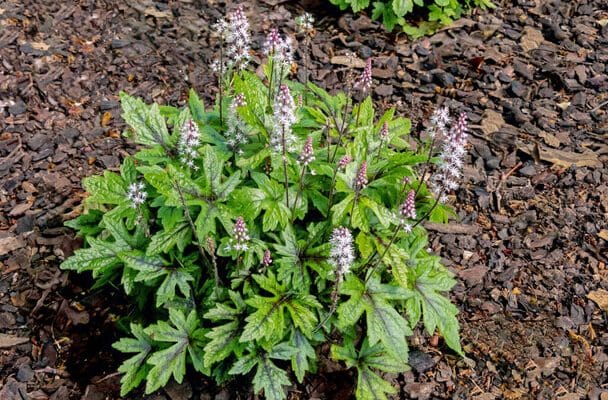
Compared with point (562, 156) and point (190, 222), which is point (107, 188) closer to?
point (190, 222)

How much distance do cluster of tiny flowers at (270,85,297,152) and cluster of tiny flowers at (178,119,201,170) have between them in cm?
45

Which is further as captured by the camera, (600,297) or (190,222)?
(600,297)

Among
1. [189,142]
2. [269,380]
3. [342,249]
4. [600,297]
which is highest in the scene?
[189,142]

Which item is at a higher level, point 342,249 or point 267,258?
point 342,249

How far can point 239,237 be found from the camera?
3.56 m

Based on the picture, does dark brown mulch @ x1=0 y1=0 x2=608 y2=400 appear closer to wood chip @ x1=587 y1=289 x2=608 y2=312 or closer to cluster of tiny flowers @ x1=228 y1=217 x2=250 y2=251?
wood chip @ x1=587 y1=289 x2=608 y2=312

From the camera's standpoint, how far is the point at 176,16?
6699mm

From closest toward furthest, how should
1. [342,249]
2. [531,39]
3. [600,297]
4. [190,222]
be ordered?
[342,249] < [190,222] < [600,297] < [531,39]

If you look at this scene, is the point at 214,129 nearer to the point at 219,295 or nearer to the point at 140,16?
the point at 219,295

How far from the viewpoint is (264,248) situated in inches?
147

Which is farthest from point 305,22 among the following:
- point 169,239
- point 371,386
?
point 371,386

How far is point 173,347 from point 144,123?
143 centimetres

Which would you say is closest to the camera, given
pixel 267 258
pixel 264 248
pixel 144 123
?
pixel 267 258

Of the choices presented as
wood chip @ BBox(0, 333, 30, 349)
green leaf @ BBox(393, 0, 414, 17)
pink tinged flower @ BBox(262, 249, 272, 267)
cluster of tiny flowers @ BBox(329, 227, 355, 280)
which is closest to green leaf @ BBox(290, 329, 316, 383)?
pink tinged flower @ BBox(262, 249, 272, 267)
